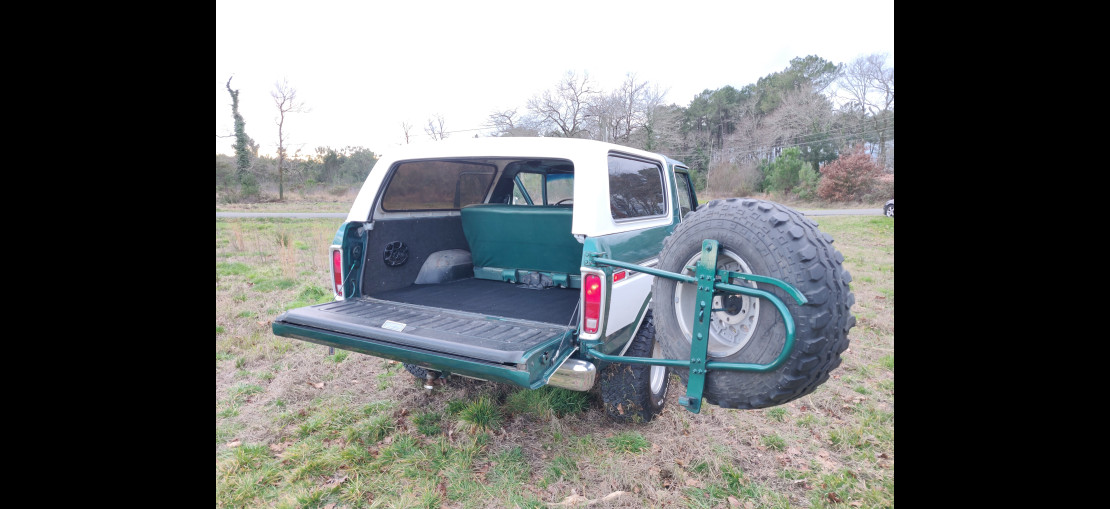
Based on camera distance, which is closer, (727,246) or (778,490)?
(727,246)

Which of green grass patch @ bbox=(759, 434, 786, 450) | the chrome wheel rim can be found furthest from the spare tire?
green grass patch @ bbox=(759, 434, 786, 450)

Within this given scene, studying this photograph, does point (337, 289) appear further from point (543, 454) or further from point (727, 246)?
point (727, 246)

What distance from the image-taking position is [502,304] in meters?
3.81

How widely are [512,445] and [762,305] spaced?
187 cm

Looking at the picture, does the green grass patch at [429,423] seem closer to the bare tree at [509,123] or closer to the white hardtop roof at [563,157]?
the white hardtop roof at [563,157]

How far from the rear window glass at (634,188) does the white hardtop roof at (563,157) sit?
80 millimetres

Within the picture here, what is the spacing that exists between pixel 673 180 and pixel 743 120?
31.9 m

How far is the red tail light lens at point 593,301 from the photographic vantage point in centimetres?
274

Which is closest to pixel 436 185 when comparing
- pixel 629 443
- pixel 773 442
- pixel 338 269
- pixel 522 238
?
pixel 522 238

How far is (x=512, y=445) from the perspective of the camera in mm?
3229

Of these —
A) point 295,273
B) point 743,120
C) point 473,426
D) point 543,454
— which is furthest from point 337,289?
point 743,120

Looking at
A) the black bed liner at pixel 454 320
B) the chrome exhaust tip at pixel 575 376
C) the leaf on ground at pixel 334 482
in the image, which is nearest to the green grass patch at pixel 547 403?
the black bed liner at pixel 454 320

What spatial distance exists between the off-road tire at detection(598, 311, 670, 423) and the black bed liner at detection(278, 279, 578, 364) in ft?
1.54
